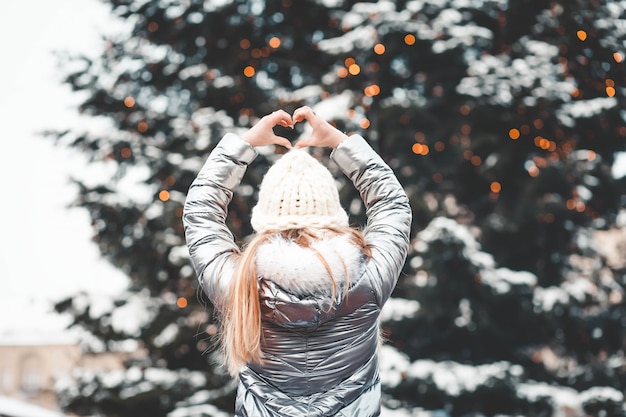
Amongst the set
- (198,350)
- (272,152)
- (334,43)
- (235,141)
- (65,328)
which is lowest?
(198,350)

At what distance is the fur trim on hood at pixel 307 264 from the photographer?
154cm

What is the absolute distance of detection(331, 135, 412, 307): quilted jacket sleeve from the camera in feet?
5.29

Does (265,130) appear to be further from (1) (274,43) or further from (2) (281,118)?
(1) (274,43)

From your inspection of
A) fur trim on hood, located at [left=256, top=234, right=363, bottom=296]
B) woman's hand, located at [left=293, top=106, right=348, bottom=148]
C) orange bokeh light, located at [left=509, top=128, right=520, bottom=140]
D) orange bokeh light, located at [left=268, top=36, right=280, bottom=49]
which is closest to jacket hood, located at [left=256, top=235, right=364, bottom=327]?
fur trim on hood, located at [left=256, top=234, right=363, bottom=296]

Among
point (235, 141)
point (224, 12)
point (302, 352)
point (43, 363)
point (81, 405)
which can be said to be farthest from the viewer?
point (43, 363)

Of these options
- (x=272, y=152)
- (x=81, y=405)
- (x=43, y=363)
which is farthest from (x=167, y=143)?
(x=43, y=363)

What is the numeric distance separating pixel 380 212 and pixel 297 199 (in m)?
0.22

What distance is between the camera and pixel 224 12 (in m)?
6.15

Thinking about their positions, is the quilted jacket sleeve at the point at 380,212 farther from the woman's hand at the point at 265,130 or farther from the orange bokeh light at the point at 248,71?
the orange bokeh light at the point at 248,71

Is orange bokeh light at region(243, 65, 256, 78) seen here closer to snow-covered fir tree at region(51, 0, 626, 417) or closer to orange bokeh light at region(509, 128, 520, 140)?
snow-covered fir tree at region(51, 0, 626, 417)

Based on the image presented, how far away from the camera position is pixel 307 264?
1.55 meters

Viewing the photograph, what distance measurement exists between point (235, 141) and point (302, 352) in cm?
55

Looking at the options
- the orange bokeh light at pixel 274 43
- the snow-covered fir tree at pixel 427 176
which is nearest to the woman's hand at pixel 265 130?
the snow-covered fir tree at pixel 427 176

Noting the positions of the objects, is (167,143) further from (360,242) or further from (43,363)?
(43,363)
